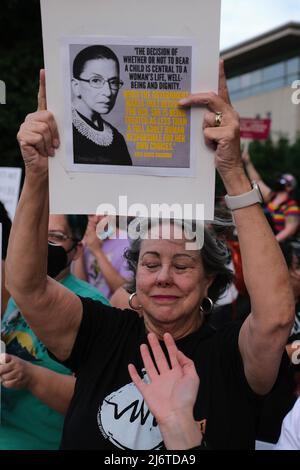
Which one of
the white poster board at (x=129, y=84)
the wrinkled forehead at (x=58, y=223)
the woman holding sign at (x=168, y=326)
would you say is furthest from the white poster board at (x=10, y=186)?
the white poster board at (x=129, y=84)

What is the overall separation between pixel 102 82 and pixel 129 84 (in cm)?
7

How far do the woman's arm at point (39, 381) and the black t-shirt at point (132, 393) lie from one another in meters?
0.30

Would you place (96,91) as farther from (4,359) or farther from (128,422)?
(4,359)

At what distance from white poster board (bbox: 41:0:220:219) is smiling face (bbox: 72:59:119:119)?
2 cm

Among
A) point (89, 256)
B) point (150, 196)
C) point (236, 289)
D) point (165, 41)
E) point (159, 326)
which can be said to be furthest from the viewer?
point (89, 256)

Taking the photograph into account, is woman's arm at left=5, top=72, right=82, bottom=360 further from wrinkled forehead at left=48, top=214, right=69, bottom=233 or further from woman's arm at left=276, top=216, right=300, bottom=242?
woman's arm at left=276, top=216, right=300, bottom=242

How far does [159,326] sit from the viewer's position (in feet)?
5.75

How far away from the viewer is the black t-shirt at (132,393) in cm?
156

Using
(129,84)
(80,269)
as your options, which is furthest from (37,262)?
(80,269)

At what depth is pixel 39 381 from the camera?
79.8 inches

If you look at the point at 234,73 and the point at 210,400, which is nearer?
the point at 210,400
